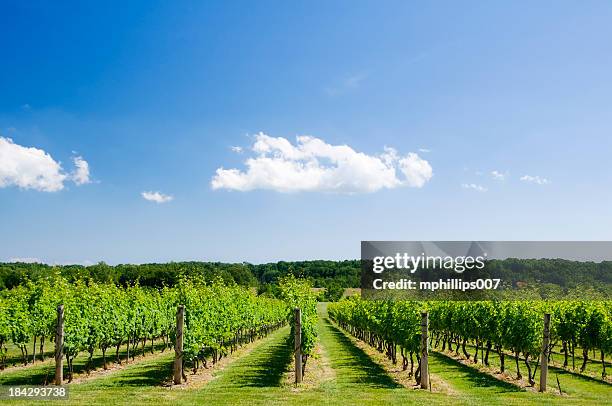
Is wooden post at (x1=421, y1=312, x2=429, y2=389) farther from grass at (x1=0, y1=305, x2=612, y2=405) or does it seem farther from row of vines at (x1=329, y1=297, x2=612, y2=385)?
row of vines at (x1=329, y1=297, x2=612, y2=385)

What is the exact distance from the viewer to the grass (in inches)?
419

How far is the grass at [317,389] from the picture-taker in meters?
10.6

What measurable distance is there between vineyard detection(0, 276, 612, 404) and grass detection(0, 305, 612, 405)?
0.04 metres

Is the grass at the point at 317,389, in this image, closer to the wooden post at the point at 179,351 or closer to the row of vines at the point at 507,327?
the wooden post at the point at 179,351

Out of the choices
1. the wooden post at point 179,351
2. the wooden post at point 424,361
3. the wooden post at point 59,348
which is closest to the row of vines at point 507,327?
the wooden post at point 424,361

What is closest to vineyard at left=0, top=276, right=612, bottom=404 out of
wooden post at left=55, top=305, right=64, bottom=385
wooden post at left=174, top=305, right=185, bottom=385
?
wooden post at left=174, top=305, right=185, bottom=385

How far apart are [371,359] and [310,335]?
628cm

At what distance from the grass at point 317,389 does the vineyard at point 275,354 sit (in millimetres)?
43

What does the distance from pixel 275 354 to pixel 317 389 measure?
9374 millimetres

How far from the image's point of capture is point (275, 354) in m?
Result: 21.0

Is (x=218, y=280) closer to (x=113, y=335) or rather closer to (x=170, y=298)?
(x=170, y=298)

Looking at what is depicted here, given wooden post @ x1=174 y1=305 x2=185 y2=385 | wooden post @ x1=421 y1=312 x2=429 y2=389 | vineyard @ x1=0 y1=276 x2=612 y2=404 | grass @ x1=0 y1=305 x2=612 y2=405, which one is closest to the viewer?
grass @ x1=0 y1=305 x2=612 y2=405

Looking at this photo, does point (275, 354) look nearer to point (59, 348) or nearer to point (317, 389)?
point (317, 389)

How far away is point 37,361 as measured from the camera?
18.7 m
